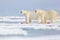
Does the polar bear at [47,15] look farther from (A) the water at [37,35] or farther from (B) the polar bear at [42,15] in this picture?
(A) the water at [37,35]

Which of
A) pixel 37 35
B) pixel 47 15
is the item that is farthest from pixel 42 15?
pixel 37 35

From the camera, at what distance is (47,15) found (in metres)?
1.52

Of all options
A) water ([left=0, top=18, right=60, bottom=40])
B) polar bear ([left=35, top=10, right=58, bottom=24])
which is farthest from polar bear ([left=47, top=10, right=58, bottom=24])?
water ([left=0, top=18, right=60, bottom=40])

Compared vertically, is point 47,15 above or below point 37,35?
above

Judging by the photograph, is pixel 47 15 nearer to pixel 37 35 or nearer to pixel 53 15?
pixel 53 15

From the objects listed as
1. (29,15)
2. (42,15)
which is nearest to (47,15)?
(42,15)

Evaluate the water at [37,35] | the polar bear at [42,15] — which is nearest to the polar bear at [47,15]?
the polar bear at [42,15]

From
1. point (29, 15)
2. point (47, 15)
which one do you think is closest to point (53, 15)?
point (47, 15)

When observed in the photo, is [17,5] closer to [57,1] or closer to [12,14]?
[12,14]

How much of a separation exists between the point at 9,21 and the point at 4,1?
208mm

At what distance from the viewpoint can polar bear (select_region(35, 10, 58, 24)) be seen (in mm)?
1491

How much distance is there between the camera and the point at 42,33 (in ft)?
4.86

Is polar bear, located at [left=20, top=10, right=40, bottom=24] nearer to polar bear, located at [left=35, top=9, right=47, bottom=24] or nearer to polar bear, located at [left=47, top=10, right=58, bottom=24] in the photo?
polar bear, located at [left=35, top=9, right=47, bottom=24]

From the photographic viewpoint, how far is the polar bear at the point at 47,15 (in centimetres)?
149
